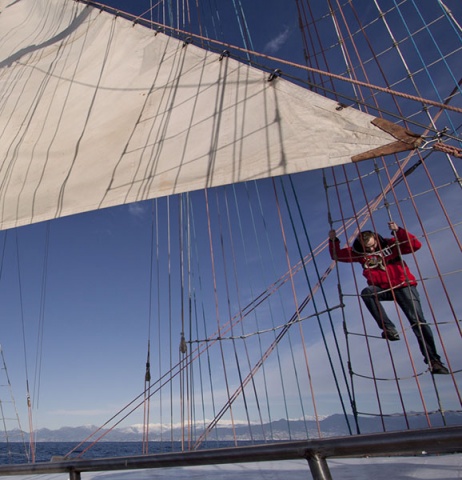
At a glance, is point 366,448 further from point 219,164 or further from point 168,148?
point 168,148

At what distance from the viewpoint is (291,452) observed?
0.95 metres

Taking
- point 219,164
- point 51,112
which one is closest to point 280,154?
point 219,164

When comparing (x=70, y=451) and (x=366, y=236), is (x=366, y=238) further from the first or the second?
(x=70, y=451)

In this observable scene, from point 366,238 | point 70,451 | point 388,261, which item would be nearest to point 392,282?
point 388,261

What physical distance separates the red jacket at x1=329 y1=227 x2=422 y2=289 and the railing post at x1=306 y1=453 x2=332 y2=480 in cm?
367

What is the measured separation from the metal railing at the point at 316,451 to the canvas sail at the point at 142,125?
2951 mm

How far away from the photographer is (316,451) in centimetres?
92

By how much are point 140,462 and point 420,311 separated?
152 inches

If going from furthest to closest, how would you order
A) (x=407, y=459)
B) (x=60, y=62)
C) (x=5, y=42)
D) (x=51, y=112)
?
(x=5, y=42)
(x=60, y=62)
(x=51, y=112)
(x=407, y=459)

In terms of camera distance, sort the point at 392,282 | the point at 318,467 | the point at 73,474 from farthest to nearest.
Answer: the point at 392,282 < the point at 73,474 < the point at 318,467

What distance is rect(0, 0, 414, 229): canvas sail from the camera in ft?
12.7

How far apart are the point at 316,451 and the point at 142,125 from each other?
508cm

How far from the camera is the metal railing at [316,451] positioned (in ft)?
2.60

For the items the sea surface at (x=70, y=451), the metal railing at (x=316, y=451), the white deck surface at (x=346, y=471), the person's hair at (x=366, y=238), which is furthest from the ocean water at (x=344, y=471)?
the person's hair at (x=366, y=238)
